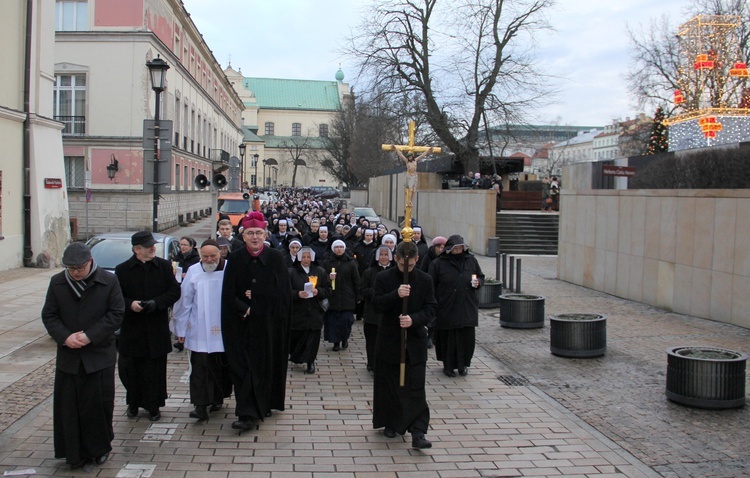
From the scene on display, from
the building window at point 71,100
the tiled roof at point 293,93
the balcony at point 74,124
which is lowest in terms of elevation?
the balcony at point 74,124

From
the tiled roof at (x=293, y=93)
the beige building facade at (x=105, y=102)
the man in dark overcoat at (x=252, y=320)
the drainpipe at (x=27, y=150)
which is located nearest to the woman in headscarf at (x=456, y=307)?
the man in dark overcoat at (x=252, y=320)

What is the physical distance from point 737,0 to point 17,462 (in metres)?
46.6

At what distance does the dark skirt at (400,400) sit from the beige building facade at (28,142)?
1528 cm

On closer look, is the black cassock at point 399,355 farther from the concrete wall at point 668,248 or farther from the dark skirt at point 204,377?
the concrete wall at point 668,248

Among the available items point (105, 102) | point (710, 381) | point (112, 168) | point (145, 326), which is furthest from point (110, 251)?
point (105, 102)

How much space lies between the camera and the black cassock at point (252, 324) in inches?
264

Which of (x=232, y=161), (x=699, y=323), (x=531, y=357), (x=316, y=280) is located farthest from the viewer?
(x=232, y=161)

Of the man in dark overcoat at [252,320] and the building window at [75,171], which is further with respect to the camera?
the building window at [75,171]

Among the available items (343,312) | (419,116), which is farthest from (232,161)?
(419,116)

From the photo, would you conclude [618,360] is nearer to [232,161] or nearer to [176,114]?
[232,161]

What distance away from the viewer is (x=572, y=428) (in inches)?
277

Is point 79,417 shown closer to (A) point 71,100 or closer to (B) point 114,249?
(B) point 114,249

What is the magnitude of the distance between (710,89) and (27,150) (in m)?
30.3

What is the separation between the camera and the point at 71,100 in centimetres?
3403
